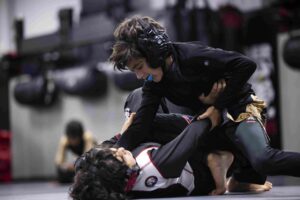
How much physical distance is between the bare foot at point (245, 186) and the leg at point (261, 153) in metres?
0.27

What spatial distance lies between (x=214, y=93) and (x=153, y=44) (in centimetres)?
37

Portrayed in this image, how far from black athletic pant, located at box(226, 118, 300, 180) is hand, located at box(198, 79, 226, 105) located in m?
0.16

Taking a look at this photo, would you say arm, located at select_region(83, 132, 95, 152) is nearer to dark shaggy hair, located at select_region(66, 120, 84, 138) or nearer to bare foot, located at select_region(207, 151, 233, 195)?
dark shaggy hair, located at select_region(66, 120, 84, 138)

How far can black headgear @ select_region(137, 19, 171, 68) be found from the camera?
2439 millimetres

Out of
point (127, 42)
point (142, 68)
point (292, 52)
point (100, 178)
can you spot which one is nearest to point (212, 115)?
point (142, 68)

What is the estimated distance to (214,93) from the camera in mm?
2600

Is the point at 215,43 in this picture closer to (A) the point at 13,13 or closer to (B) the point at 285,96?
(B) the point at 285,96

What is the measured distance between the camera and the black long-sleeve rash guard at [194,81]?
2.53 meters

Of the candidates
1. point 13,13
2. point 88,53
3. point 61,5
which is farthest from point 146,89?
point 13,13

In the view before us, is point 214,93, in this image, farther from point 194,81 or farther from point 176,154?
point 176,154

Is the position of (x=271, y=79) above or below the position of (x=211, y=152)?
below

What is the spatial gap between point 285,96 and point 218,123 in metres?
3.47

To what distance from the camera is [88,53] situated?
7.76 meters

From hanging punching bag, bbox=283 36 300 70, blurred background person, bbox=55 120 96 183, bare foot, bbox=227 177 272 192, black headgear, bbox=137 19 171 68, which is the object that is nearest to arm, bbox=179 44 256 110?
black headgear, bbox=137 19 171 68
